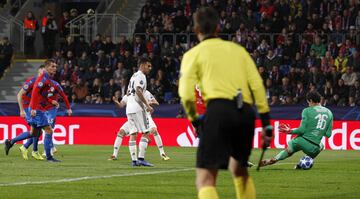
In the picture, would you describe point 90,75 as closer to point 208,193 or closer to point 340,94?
point 340,94

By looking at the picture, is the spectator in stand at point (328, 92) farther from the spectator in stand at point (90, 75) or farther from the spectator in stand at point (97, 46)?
the spectator in stand at point (97, 46)

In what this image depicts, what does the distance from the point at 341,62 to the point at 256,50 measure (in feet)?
9.73

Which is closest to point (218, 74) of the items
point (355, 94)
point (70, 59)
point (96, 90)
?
point (355, 94)

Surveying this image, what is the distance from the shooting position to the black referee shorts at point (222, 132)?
957 centimetres

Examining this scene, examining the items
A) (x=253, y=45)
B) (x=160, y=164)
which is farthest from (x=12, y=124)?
(x=160, y=164)

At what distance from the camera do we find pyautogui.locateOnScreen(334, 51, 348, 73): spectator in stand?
31.7m

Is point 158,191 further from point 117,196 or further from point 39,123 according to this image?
point 39,123

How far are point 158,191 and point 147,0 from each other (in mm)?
24733

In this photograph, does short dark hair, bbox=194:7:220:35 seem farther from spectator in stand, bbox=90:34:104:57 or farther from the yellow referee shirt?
spectator in stand, bbox=90:34:104:57

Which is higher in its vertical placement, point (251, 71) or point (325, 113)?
point (251, 71)

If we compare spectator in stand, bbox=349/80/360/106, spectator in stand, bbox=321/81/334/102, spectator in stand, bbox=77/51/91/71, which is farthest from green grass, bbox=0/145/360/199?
spectator in stand, bbox=77/51/91/71

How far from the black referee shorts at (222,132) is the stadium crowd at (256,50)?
2089 centimetres

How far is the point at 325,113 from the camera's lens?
1917 centimetres

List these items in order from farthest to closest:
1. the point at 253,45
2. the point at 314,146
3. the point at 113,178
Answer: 1. the point at 253,45
2. the point at 314,146
3. the point at 113,178
